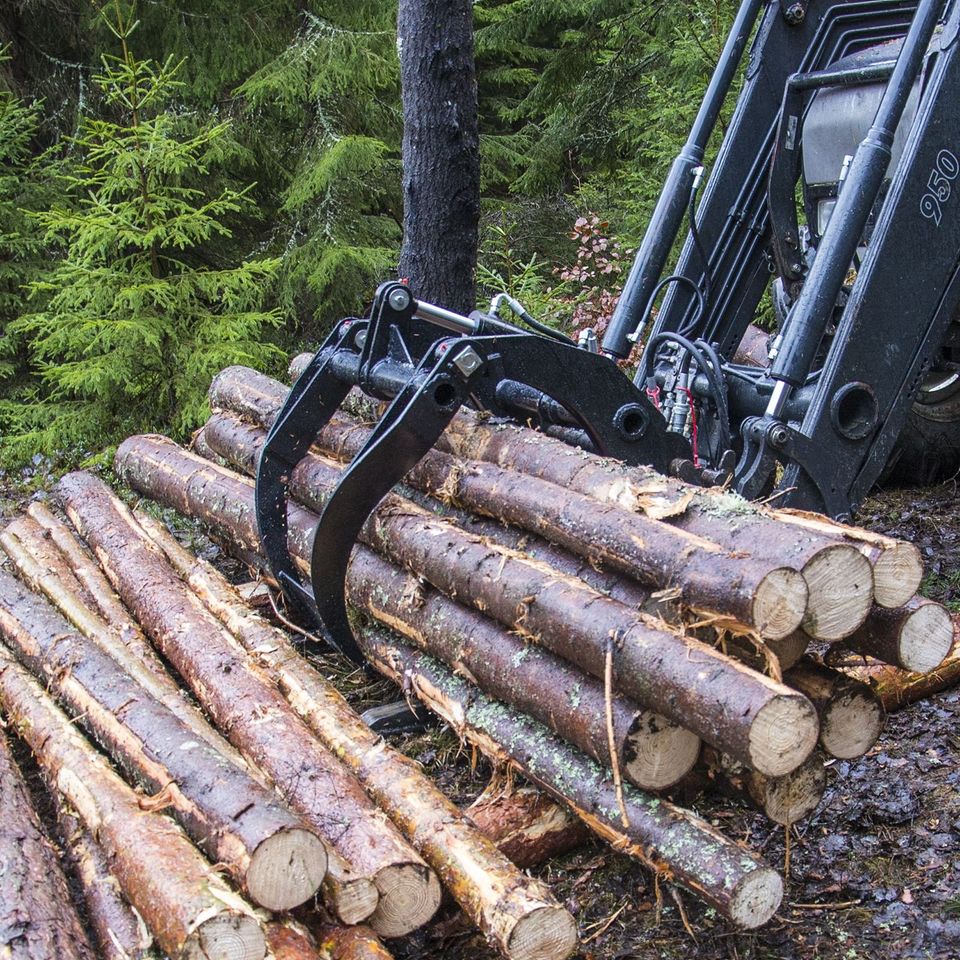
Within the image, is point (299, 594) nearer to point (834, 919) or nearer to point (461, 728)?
point (461, 728)

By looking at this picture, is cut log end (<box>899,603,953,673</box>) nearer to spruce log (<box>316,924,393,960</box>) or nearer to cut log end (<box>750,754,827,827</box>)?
cut log end (<box>750,754,827,827</box>)

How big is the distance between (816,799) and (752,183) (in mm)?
3078

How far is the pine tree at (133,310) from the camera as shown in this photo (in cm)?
779

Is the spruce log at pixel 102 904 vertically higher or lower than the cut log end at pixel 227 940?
lower

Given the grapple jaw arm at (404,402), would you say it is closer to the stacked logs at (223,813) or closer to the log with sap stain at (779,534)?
the log with sap stain at (779,534)

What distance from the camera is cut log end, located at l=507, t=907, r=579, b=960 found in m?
2.66

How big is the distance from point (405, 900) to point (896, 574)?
1.64m

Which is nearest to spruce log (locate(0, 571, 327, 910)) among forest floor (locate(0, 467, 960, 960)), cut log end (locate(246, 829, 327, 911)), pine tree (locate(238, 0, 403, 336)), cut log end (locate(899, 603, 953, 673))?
cut log end (locate(246, 829, 327, 911))

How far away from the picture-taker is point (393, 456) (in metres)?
3.67

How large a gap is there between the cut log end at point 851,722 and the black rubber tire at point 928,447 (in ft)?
10.1

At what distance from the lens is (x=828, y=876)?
3268mm

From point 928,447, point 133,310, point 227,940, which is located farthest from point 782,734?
point 133,310

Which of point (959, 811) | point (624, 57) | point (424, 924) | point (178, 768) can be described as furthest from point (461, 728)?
point (624, 57)

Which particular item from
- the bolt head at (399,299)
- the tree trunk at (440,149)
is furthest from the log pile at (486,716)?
the tree trunk at (440,149)
